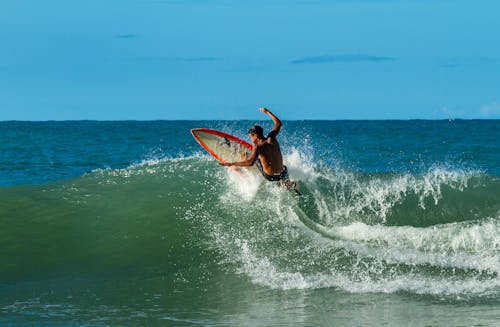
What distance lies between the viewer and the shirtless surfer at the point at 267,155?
10.4 metres

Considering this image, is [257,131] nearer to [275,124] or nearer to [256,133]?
[256,133]

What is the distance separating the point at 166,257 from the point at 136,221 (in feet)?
5.25

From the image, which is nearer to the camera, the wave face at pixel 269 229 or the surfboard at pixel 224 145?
the wave face at pixel 269 229

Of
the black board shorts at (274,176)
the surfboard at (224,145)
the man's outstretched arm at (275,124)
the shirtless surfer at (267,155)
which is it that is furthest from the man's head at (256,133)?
the surfboard at (224,145)

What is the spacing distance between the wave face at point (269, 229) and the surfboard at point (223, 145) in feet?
1.29

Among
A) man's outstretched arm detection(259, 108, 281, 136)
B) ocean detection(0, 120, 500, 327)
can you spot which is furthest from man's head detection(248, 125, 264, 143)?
ocean detection(0, 120, 500, 327)

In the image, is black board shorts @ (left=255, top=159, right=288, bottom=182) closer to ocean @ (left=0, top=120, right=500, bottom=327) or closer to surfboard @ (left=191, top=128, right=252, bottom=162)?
ocean @ (left=0, top=120, right=500, bottom=327)

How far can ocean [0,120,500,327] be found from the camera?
278 inches

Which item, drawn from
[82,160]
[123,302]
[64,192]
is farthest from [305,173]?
[82,160]

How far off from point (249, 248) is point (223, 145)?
10.2ft

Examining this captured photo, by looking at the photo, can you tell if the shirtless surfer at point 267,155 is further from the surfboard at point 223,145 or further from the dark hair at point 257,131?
the surfboard at point 223,145

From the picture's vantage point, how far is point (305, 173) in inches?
483

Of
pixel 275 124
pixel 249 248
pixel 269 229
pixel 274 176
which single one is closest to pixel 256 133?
pixel 275 124

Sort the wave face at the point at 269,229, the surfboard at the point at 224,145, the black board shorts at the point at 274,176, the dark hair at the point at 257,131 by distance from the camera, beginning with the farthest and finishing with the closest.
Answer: the surfboard at the point at 224,145, the black board shorts at the point at 274,176, the dark hair at the point at 257,131, the wave face at the point at 269,229
